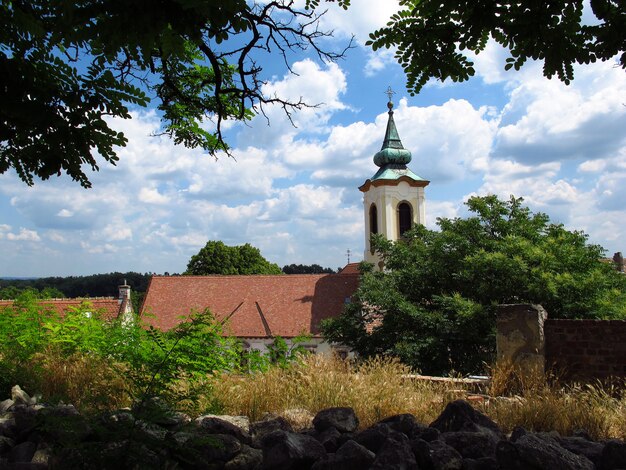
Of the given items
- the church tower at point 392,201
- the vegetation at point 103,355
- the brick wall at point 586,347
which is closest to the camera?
the vegetation at point 103,355

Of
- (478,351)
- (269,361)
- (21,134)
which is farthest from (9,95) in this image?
(478,351)

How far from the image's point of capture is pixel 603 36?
3.49 metres

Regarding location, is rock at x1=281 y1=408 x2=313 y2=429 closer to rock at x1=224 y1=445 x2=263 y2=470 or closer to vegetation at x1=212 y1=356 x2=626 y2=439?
vegetation at x1=212 y1=356 x2=626 y2=439

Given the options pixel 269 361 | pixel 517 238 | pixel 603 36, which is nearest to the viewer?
pixel 603 36

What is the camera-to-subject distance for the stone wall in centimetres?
826

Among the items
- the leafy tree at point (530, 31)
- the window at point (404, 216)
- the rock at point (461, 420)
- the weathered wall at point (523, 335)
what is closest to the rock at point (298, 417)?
the rock at point (461, 420)

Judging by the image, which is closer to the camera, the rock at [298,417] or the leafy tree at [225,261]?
the rock at [298,417]

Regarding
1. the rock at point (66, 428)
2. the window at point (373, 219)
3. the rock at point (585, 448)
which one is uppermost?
the window at point (373, 219)

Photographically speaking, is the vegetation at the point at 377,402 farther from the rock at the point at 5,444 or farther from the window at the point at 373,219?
the window at the point at 373,219

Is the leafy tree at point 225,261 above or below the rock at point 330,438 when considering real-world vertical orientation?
above

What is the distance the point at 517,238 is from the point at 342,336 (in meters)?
6.24

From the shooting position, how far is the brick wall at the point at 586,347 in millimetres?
8234

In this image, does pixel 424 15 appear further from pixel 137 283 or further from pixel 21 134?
pixel 137 283

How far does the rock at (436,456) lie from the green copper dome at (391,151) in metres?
41.6
